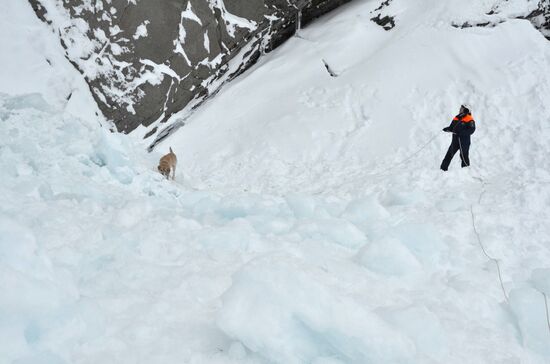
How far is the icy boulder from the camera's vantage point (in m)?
2.09

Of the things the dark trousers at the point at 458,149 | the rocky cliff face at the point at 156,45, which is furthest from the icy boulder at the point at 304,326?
the rocky cliff face at the point at 156,45

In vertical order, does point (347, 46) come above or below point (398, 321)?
below

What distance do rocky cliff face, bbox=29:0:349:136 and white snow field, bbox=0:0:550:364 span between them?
656 millimetres

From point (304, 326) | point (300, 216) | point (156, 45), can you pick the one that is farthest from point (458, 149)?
point (156, 45)

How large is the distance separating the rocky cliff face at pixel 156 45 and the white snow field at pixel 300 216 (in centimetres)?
66

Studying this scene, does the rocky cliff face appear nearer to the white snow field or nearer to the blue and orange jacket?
the white snow field

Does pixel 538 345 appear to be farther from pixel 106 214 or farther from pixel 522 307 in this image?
pixel 106 214

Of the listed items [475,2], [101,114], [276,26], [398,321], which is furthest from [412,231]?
[276,26]

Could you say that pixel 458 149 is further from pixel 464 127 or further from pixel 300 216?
pixel 300 216

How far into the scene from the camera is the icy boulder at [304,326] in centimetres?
209

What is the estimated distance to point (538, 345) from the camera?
2.72 m

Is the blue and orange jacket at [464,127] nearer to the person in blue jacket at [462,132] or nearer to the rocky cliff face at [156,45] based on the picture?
the person in blue jacket at [462,132]

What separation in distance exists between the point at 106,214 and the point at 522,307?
3626mm

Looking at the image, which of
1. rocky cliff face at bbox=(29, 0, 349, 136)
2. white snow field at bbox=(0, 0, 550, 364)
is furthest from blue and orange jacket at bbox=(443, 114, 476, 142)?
rocky cliff face at bbox=(29, 0, 349, 136)
